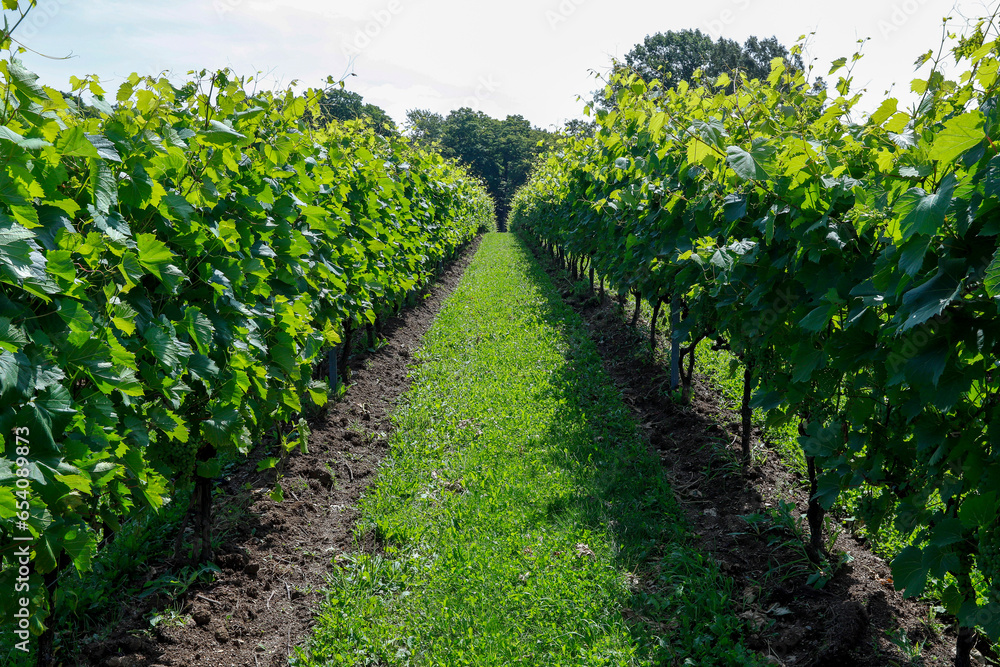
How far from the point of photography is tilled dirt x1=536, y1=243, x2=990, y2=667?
276 cm

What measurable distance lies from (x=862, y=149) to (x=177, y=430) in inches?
136

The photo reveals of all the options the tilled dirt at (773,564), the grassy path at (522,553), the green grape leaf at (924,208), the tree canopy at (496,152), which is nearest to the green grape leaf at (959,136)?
the green grape leaf at (924,208)

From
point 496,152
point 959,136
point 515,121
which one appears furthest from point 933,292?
point 515,121

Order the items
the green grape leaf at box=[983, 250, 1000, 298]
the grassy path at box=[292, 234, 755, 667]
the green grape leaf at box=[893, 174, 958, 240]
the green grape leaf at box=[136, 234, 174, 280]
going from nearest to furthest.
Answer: the green grape leaf at box=[983, 250, 1000, 298] < the green grape leaf at box=[893, 174, 958, 240] < the green grape leaf at box=[136, 234, 174, 280] < the grassy path at box=[292, 234, 755, 667]

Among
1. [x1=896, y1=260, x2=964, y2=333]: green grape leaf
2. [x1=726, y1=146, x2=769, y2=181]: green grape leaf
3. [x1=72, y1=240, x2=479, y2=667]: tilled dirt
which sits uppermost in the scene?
[x1=726, y1=146, x2=769, y2=181]: green grape leaf

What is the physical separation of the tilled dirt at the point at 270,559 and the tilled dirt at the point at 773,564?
2.49m

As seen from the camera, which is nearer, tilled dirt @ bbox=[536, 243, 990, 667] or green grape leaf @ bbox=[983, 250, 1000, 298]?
green grape leaf @ bbox=[983, 250, 1000, 298]

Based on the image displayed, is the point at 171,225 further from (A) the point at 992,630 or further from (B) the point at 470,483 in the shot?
(A) the point at 992,630


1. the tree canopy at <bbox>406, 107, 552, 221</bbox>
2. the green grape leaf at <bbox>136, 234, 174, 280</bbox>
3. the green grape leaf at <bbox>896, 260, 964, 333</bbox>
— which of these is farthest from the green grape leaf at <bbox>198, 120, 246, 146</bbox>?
the tree canopy at <bbox>406, 107, 552, 221</bbox>

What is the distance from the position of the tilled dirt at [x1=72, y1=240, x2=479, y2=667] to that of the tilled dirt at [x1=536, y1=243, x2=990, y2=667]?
8.18 feet

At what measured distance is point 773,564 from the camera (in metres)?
3.47

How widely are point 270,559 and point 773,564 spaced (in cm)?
310

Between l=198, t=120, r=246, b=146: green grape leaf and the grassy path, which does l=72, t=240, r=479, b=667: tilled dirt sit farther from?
l=198, t=120, r=246, b=146: green grape leaf

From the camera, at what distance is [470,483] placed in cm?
475
